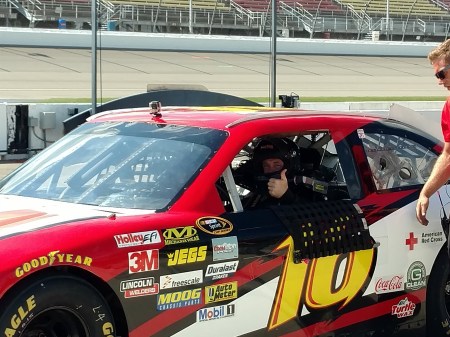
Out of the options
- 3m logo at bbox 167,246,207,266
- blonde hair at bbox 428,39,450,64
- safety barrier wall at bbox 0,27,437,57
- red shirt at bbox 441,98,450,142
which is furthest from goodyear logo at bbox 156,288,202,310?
safety barrier wall at bbox 0,27,437,57

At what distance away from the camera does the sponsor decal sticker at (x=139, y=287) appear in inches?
140

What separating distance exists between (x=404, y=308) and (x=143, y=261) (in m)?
1.85

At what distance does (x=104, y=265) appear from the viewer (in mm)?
3482

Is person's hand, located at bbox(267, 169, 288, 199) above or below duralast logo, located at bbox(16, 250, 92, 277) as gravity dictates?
above

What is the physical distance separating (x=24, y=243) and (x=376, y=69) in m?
35.0

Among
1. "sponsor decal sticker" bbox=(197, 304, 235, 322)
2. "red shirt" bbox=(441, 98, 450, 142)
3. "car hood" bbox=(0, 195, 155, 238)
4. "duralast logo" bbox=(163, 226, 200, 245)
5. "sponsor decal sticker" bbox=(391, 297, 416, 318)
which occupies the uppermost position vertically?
"red shirt" bbox=(441, 98, 450, 142)

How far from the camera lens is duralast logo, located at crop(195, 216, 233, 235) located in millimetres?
3863

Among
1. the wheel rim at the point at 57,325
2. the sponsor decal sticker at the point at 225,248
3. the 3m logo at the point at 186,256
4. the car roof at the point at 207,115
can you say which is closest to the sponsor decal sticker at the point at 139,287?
the 3m logo at the point at 186,256

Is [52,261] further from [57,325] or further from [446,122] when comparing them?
[446,122]

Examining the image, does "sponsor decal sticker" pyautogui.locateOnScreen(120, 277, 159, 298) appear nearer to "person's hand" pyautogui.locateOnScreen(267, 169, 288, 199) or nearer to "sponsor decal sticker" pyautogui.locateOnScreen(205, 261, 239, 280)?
"sponsor decal sticker" pyautogui.locateOnScreen(205, 261, 239, 280)

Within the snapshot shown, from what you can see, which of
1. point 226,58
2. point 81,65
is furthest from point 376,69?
point 81,65

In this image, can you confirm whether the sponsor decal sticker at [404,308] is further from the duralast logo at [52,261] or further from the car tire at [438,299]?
the duralast logo at [52,261]

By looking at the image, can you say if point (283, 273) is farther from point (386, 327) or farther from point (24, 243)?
point (24, 243)

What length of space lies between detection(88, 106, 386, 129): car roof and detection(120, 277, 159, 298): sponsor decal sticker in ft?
3.46
